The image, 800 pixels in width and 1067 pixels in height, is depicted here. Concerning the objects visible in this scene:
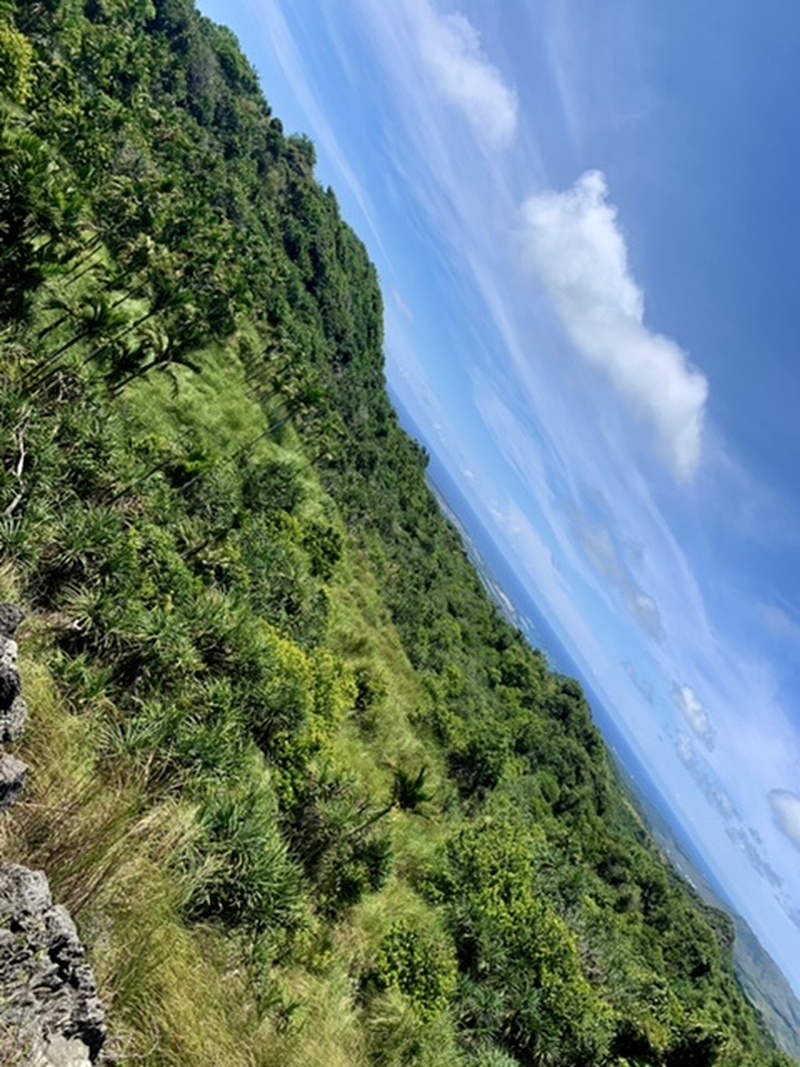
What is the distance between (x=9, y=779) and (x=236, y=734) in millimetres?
9626

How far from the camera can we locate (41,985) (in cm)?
445

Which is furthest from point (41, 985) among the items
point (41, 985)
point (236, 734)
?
point (236, 734)

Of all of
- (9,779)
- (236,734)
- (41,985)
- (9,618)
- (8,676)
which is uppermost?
(9,618)

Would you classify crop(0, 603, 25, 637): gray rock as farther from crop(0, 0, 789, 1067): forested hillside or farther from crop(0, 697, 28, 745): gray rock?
crop(0, 0, 789, 1067): forested hillside

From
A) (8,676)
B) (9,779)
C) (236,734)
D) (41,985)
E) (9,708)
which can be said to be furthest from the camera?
(236,734)

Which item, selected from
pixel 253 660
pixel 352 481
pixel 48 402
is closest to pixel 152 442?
pixel 48 402

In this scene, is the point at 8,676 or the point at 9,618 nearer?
the point at 8,676

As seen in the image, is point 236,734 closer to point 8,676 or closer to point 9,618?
point 9,618

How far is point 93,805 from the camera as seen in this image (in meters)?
6.55

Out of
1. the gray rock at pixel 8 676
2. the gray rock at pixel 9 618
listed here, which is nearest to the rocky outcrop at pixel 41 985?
the gray rock at pixel 8 676

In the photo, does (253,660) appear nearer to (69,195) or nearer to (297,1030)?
(297,1030)

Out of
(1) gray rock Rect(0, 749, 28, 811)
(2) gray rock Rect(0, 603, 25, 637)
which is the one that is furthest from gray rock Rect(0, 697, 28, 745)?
(1) gray rock Rect(0, 749, 28, 811)

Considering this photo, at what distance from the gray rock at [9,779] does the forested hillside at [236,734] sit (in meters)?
0.59

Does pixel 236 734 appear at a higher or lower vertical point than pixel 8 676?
lower
